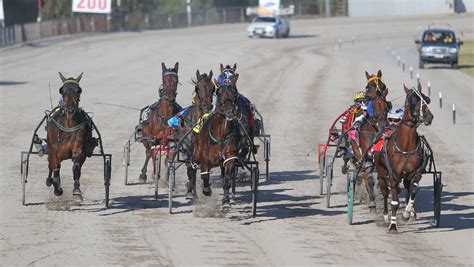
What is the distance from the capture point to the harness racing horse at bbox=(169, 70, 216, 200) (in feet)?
54.7

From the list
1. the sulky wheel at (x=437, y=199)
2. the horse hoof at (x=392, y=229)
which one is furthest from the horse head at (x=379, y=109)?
the horse hoof at (x=392, y=229)

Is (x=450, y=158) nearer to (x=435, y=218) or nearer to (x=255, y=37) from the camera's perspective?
(x=435, y=218)

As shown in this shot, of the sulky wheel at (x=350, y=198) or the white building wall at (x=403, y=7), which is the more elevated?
the white building wall at (x=403, y=7)

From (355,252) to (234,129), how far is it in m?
2.98

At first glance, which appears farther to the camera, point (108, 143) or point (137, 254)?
point (108, 143)

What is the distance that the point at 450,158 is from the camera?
23.4 m

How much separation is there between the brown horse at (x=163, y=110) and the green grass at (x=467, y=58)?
28.9m

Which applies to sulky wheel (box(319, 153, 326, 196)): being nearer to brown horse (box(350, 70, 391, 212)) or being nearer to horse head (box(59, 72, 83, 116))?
brown horse (box(350, 70, 391, 212))

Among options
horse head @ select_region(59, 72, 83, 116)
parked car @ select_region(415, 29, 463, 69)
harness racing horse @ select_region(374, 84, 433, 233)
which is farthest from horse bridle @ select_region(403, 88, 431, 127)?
parked car @ select_region(415, 29, 463, 69)

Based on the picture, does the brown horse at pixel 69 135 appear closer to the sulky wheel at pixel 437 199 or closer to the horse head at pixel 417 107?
the horse head at pixel 417 107

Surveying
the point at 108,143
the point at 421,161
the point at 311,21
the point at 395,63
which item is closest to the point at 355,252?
the point at 421,161

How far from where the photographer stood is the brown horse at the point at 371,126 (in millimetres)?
16406

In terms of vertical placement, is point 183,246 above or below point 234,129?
below

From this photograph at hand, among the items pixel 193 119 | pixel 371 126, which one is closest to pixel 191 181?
pixel 193 119
